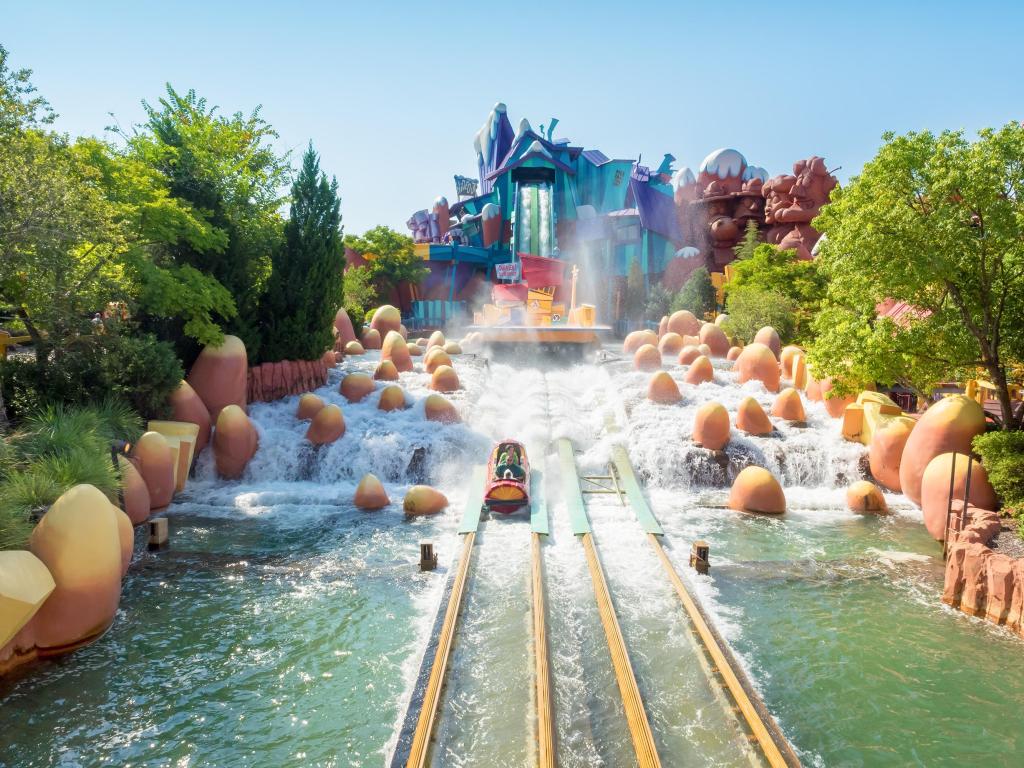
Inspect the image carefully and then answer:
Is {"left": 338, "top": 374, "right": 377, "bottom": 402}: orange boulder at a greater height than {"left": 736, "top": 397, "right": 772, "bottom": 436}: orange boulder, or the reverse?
{"left": 338, "top": 374, "right": 377, "bottom": 402}: orange boulder

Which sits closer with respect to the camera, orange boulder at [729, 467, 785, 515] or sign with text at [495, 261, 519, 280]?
orange boulder at [729, 467, 785, 515]

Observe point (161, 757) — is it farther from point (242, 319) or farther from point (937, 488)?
point (242, 319)

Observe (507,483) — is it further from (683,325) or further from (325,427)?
(683,325)

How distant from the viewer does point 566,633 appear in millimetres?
9234

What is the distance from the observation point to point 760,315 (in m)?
27.5

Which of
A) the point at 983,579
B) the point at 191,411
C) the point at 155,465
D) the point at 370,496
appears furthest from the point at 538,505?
the point at 191,411

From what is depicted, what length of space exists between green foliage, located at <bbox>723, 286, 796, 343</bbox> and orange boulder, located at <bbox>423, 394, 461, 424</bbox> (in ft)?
46.8

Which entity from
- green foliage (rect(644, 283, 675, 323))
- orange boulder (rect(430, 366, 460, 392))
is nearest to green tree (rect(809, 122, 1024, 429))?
orange boulder (rect(430, 366, 460, 392))

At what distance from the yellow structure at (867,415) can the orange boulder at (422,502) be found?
10157 mm

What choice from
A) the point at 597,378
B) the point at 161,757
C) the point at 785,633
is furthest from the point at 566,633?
the point at 597,378

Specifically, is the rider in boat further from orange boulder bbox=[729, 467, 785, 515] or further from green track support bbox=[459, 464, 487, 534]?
orange boulder bbox=[729, 467, 785, 515]

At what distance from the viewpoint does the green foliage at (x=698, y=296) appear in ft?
129

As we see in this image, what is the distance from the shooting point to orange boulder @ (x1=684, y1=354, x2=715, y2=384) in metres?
21.0

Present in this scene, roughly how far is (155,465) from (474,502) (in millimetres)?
6719
